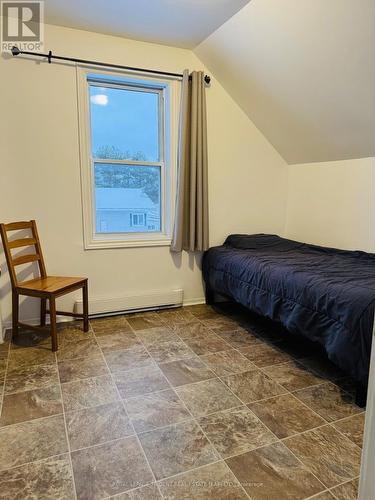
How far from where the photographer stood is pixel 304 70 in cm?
251

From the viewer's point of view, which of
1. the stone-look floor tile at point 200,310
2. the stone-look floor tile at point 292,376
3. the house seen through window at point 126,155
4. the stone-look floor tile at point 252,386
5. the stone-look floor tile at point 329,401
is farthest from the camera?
the stone-look floor tile at point 200,310

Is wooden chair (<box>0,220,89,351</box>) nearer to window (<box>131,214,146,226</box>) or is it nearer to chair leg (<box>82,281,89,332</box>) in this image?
chair leg (<box>82,281,89,332</box>)

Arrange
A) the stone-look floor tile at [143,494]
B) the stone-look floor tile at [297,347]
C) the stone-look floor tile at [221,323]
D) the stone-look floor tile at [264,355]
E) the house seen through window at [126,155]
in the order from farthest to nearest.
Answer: the house seen through window at [126,155], the stone-look floor tile at [221,323], the stone-look floor tile at [297,347], the stone-look floor tile at [264,355], the stone-look floor tile at [143,494]

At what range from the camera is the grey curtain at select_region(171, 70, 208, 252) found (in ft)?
→ 10.1

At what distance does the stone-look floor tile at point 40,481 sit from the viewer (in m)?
1.29

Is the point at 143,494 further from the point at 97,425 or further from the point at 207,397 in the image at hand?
the point at 207,397

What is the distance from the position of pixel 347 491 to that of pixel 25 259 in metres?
2.48

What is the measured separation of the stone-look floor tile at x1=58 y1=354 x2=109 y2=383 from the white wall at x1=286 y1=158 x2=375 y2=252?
7.81 feet

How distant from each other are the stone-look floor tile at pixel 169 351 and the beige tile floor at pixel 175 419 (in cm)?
1

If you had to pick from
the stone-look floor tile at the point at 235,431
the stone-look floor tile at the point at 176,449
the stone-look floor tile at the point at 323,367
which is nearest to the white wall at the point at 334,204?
the stone-look floor tile at the point at 323,367

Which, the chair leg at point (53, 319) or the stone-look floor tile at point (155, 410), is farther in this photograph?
the chair leg at point (53, 319)

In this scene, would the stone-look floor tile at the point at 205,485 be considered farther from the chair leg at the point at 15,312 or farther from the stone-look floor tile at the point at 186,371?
the chair leg at the point at 15,312

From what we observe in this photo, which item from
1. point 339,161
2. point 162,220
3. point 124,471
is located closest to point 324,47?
point 339,161

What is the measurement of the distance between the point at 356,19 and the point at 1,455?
2.91 meters
